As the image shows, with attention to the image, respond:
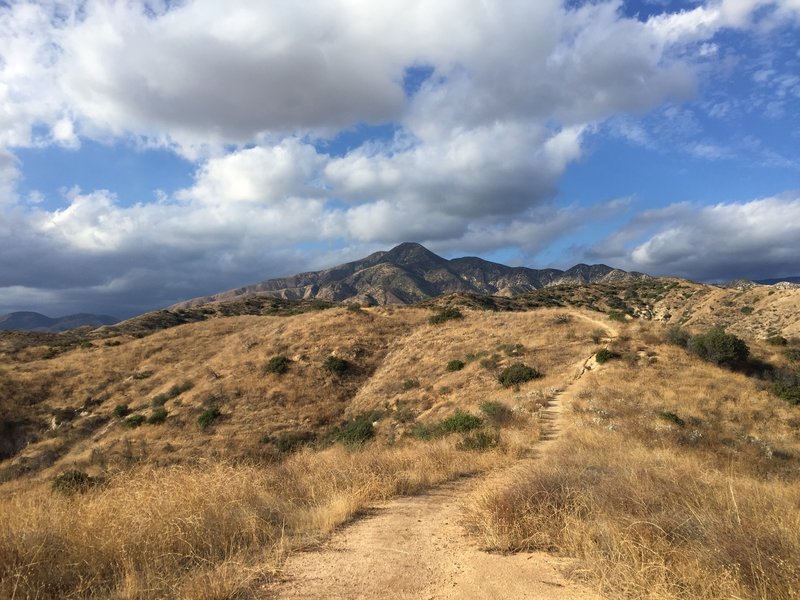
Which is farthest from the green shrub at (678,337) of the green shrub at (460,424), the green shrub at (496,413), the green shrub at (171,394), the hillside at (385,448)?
the green shrub at (171,394)

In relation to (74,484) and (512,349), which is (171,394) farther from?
(512,349)

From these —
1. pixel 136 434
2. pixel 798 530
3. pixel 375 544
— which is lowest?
pixel 136 434

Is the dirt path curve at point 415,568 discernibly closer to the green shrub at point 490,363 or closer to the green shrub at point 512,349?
the green shrub at point 490,363

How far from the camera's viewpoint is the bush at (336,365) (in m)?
34.5

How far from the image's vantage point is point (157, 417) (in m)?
31.1

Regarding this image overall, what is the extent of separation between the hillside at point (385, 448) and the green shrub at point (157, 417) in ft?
0.44

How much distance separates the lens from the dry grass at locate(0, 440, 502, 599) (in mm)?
4832

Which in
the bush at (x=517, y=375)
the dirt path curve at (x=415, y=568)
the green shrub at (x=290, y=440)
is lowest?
the green shrub at (x=290, y=440)

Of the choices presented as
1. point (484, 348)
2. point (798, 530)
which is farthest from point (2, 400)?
point (798, 530)

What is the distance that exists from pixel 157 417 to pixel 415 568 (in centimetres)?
3085

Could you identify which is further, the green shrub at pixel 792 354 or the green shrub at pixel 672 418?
the green shrub at pixel 792 354

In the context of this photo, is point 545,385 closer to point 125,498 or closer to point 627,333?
point 627,333

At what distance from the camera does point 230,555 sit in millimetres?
5527

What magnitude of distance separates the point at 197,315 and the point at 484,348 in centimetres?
7082
